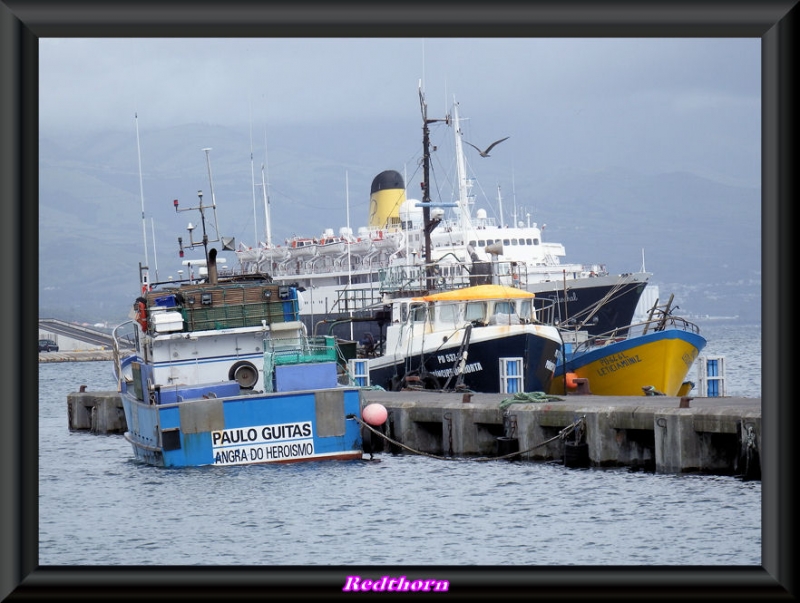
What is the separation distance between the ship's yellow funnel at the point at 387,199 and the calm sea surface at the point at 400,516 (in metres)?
48.3

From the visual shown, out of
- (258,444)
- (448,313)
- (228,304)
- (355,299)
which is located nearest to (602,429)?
(258,444)

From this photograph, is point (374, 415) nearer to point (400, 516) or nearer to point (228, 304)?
point (228, 304)

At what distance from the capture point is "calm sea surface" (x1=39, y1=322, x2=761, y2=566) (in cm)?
1498

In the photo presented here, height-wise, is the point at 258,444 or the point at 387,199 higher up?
the point at 387,199

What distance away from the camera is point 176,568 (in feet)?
16.1

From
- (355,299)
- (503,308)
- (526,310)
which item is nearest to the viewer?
(503,308)

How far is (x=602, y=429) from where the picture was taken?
22.2m

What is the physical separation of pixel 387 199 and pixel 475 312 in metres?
41.7

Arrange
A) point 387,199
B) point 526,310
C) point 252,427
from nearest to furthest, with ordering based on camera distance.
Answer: point 252,427 < point 526,310 < point 387,199

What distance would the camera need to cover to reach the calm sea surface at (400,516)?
1498cm

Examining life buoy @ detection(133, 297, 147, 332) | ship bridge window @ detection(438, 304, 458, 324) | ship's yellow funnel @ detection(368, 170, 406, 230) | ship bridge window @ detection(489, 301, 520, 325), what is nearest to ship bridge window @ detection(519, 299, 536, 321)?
ship bridge window @ detection(489, 301, 520, 325)

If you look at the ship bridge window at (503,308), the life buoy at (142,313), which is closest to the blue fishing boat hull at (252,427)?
the life buoy at (142,313)

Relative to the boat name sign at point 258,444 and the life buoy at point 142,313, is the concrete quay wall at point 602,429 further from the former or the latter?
the life buoy at point 142,313
